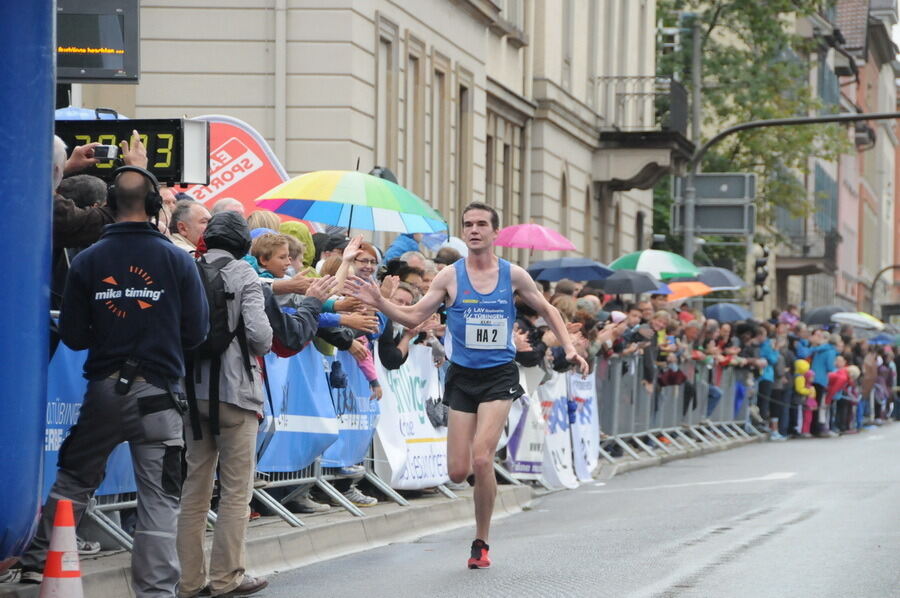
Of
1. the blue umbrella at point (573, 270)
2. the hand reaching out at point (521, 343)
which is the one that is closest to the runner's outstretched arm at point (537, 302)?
the hand reaching out at point (521, 343)

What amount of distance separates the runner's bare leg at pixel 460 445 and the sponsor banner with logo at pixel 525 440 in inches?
222

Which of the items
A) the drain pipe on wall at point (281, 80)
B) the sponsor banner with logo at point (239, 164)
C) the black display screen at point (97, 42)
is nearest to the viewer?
the black display screen at point (97, 42)

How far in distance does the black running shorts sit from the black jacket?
3.14 m

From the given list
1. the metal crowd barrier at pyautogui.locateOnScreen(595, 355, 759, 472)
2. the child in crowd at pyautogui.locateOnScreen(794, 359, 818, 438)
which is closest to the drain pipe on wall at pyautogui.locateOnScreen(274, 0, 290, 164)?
the metal crowd barrier at pyautogui.locateOnScreen(595, 355, 759, 472)

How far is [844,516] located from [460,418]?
4023 mm

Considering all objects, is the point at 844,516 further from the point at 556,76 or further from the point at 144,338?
the point at 556,76

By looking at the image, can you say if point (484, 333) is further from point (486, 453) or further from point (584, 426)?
point (584, 426)

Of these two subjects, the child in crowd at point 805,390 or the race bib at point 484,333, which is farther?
the child in crowd at point 805,390

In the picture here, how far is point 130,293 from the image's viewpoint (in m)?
8.52

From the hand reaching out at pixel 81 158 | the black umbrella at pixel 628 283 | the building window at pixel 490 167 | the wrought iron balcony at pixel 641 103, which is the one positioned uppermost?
the wrought iron balcony at pixel 641 103

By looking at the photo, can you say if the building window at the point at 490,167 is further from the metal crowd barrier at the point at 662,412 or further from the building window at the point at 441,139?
the metal crowd barrier at the point at 662,412

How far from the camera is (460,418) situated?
11.5 meters

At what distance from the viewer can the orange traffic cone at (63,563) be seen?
737cm

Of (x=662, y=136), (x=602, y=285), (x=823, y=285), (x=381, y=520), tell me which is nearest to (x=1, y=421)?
(x=381, y=520)
